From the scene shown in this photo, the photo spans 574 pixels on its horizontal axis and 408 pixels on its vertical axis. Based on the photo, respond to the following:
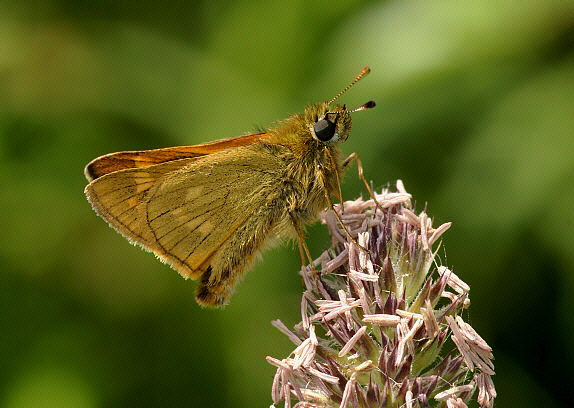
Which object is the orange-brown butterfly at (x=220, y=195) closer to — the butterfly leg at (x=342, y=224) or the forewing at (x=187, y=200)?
the forewing at (x=187, y=200)

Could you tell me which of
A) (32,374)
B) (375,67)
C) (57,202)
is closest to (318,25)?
(375,67)

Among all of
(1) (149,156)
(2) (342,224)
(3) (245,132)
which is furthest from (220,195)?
(3) (245,132)

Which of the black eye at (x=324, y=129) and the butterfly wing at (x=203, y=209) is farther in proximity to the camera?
the butterfly wing at (x=203, y=209)

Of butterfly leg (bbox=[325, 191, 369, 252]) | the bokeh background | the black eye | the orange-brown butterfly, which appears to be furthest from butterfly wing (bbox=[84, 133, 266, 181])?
the bokeh background

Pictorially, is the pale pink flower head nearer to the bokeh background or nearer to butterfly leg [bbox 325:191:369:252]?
butterfly leg [bbox 325:191:369:252]

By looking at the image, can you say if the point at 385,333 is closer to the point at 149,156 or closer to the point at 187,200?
the point at 187,200

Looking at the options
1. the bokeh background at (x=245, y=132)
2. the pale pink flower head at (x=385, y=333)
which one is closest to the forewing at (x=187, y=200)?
the pale pink flower head at (x=385, y=333)
